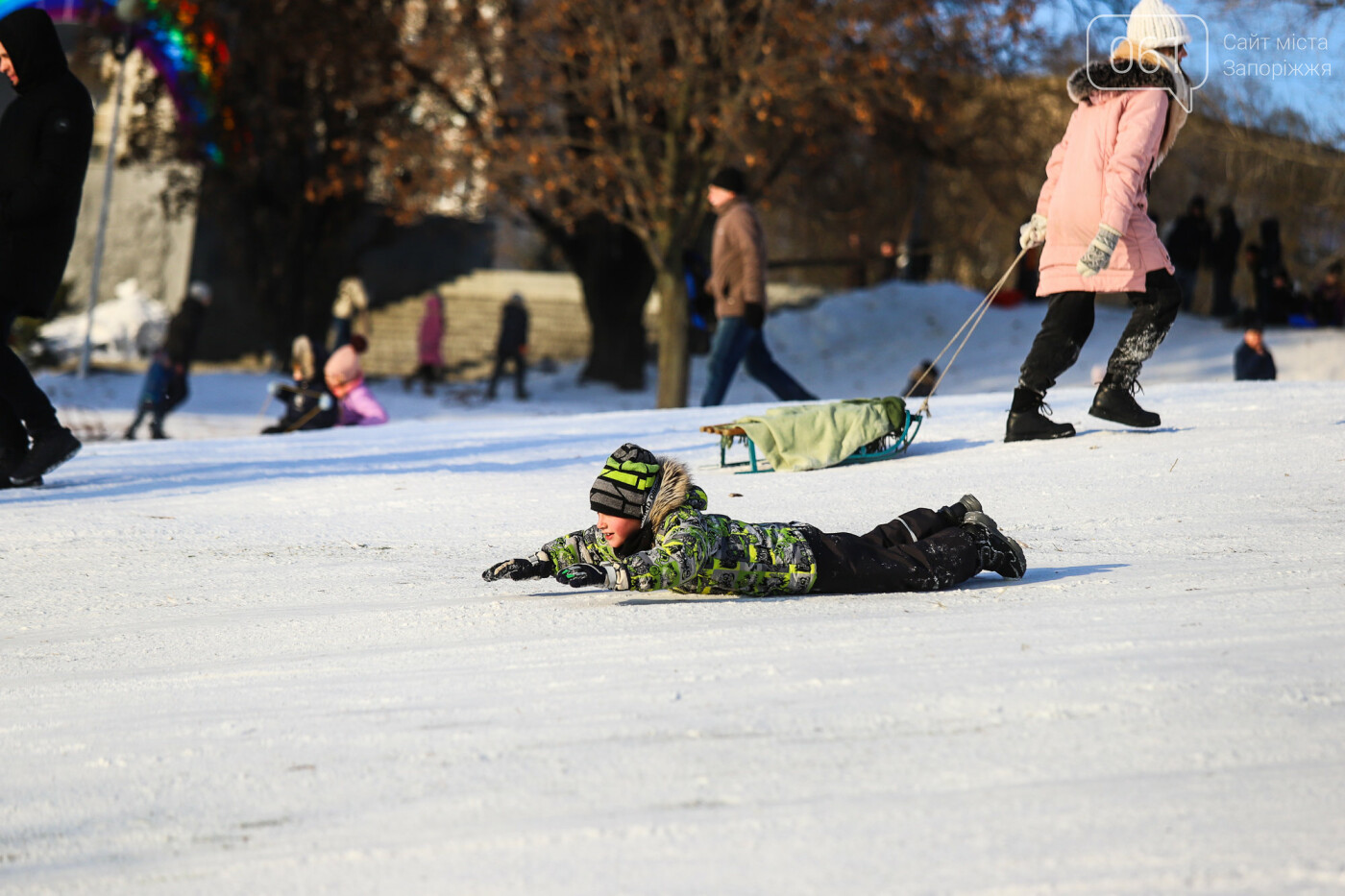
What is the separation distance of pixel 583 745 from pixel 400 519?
3365 mm

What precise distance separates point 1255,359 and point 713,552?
11.2 metres

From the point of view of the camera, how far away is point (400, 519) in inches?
230

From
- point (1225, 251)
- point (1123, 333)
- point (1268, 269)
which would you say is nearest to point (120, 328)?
point (1225, 251)

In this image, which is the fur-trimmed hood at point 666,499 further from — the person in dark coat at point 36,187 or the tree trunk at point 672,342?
the tree trunk at point 672,342

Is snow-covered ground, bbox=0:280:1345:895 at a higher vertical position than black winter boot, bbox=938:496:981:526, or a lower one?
lower

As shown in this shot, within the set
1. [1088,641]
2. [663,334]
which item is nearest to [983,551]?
[1088,641]

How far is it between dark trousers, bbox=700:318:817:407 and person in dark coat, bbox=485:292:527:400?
11.3 meters

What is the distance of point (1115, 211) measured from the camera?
20.3 feet

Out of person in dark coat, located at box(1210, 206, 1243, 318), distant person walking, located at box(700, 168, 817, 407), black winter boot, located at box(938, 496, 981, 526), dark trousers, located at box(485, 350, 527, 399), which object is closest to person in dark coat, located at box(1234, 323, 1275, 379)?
distant person walking, located at box(700, 168, 817, 407)

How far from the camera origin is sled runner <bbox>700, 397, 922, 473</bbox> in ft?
22.0

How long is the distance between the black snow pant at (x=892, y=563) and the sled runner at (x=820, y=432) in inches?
99.7

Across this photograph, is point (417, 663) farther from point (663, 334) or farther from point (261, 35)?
point (261, 35)

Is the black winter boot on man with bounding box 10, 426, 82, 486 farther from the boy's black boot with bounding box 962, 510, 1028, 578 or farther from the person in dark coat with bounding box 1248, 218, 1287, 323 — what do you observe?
the person in dark coat with bounding box 1248, 218, 1287, 323

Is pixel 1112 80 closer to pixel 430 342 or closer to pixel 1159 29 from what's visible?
pixel 1159 29
